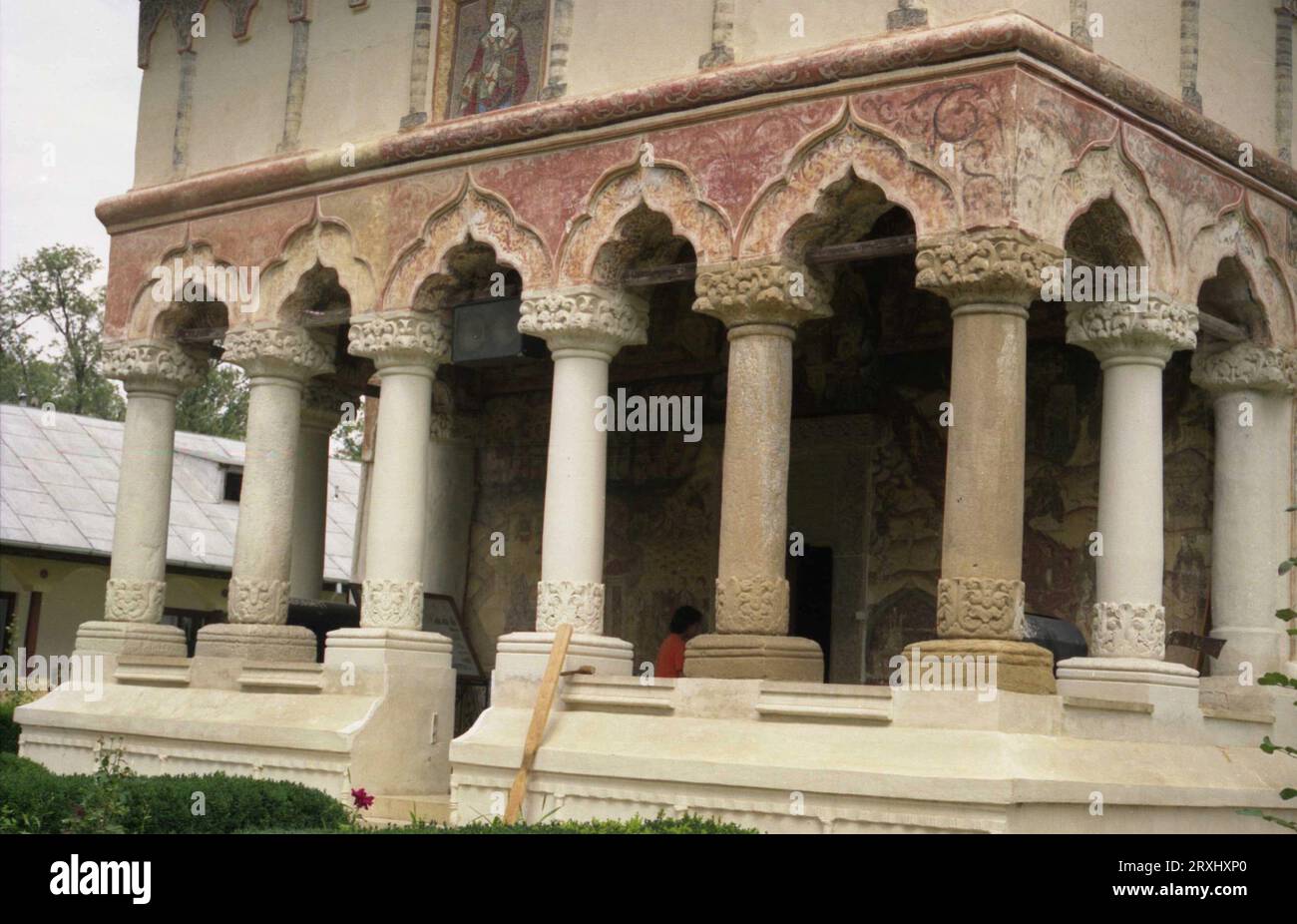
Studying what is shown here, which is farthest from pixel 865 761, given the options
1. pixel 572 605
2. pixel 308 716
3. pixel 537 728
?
Answer: pixel 308 716

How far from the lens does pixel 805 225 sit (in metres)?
12.9

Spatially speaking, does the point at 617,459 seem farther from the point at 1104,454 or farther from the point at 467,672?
the point at 1104,454

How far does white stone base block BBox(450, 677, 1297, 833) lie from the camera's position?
1099 cm

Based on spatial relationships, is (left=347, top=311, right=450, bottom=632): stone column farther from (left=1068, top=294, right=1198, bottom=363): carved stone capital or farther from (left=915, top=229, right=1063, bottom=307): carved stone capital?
(left=1068, top=294, right=1198, bottom=363): carved stone capital

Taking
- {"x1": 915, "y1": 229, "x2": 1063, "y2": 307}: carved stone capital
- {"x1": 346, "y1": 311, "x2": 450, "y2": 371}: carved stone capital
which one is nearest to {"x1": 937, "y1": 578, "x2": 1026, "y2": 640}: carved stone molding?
{"x1": 915, "y1": 229, "x2": 1063, "y2": 307}: carved stone capital

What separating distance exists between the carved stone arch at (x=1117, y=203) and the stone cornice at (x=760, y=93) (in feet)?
1.41

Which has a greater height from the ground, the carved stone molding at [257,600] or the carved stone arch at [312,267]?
the carved stone arch at [312,267]

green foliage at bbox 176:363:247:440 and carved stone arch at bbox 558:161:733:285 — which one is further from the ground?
green foliage at bbox 176:363:247:440

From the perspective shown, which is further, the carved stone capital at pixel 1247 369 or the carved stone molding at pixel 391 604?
the carved stone molding at pixel 391 604

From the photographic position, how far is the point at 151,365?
17.3 metres

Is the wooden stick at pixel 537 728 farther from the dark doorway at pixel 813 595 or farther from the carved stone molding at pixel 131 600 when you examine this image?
the carved stone molding at pixel 131 600

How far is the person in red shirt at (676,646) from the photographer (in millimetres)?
14281

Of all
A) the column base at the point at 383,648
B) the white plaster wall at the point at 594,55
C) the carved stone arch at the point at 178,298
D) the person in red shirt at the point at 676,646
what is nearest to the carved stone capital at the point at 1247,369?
the white plaster wall at the point at 594,55

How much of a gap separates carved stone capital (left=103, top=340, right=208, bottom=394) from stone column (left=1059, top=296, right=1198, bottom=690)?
27.6 feet
